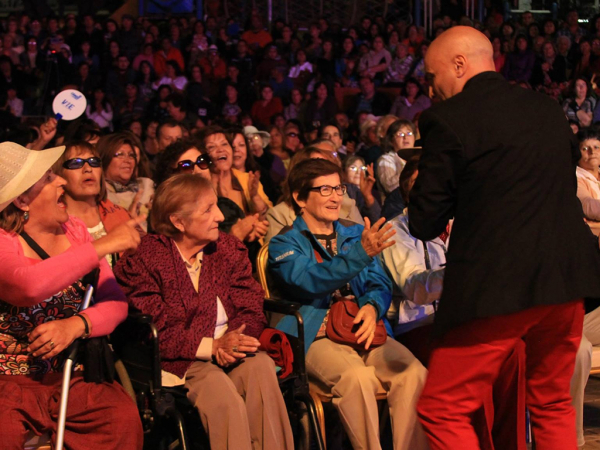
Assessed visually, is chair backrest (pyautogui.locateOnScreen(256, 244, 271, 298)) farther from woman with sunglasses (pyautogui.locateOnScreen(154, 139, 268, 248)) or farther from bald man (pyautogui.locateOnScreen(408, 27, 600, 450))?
bald man (pyautogui.locateOnScreen(408, 27, 600, 450))

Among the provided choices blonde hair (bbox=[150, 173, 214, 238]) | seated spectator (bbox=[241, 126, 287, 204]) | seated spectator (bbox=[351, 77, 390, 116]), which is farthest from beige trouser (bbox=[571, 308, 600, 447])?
seated spectator (bbox=[351, 77, 390, 116])

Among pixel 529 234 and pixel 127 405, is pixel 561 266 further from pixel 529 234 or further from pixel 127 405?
pixel 127 405

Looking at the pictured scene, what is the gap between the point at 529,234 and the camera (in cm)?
→ 312

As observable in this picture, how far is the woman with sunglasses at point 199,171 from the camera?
5.07 metres

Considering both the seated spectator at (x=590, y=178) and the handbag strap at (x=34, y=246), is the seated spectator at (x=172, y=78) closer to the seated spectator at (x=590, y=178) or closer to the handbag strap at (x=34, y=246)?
the seated spectator at (x=590, y=178)

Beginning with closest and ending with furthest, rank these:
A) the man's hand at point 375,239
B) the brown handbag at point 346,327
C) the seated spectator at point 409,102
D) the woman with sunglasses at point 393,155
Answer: the man's hand at point 375,239, the brown handbag at point 346,327, the woman with sunglasses at point 393,155, the seated spectator at point 409,102

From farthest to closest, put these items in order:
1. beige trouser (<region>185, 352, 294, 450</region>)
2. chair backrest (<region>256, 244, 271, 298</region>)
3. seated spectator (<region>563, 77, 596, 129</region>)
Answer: seated spectator (<region>563, 77, 596, 129</region>)
chair backrest (<region>256, 244, 271, 298</region>)
beige trouser (<region>185, 352, 294, 450</region>)

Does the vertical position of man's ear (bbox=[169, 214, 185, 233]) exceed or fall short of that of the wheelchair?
it exceeds it

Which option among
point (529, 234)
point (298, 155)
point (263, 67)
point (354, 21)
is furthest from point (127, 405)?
point (354, 21)

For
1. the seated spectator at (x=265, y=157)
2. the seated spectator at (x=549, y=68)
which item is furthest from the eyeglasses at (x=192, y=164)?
the seated spectator at (x=549, y=68)

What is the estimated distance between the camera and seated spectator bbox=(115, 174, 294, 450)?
12.8ft

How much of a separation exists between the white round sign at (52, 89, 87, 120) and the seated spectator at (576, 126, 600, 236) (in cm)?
392

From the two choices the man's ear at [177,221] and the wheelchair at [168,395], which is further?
the man's ear at [177,221]

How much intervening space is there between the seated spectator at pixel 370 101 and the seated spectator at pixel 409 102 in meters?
0.41
